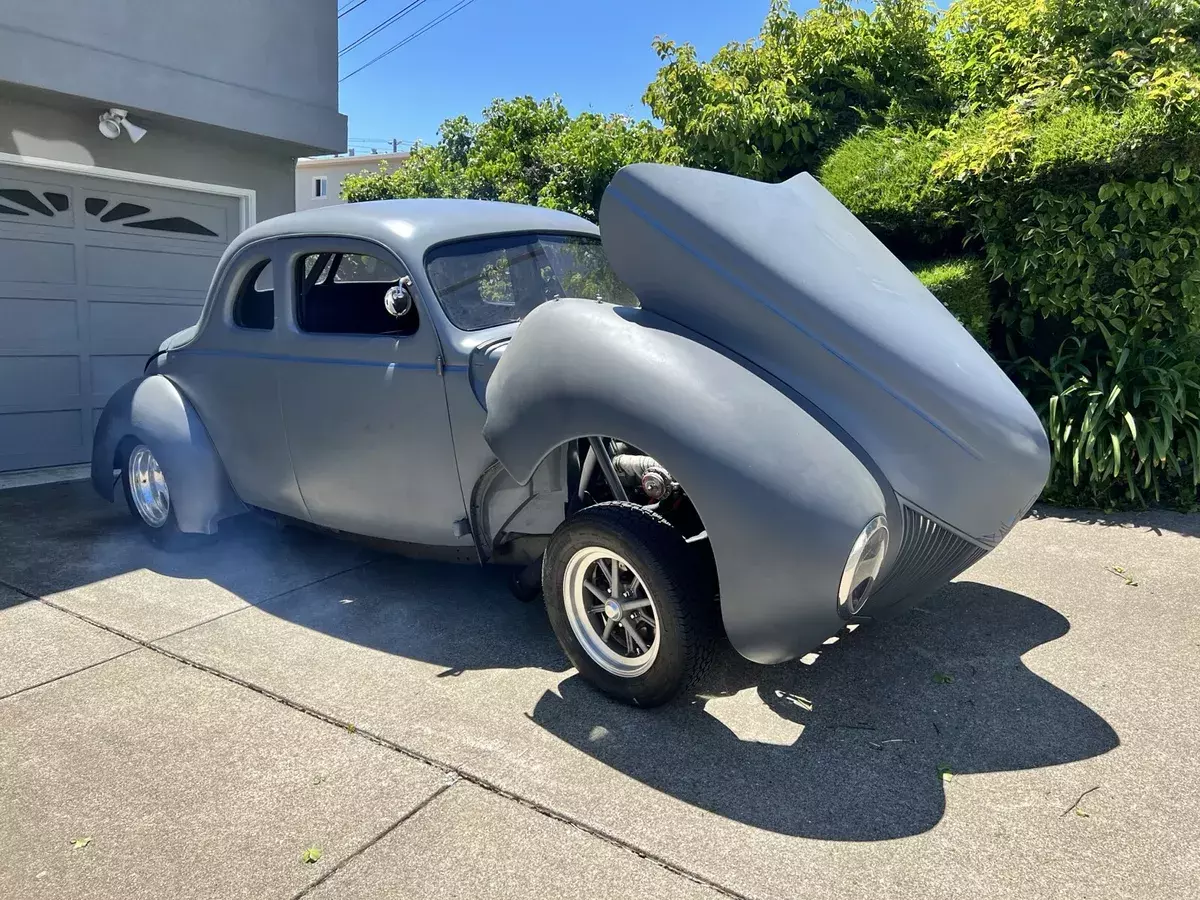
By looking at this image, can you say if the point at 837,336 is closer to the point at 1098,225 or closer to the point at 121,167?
the point at 1098,225

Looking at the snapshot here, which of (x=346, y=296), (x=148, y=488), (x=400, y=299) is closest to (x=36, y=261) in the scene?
(x=148, y=488)

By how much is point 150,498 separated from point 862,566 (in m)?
4.42

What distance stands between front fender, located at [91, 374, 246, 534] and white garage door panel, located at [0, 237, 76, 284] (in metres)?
2.90

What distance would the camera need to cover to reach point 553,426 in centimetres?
313

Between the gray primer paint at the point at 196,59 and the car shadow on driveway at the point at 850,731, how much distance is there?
648 cm

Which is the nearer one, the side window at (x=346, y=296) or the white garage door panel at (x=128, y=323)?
the side window at (x=346, y=296)

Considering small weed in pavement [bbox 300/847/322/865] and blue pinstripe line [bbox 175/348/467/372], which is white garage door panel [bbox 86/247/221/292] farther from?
small weed in pavement [bbox 300/847/322/865]

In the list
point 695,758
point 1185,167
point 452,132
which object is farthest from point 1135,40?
point 452,132

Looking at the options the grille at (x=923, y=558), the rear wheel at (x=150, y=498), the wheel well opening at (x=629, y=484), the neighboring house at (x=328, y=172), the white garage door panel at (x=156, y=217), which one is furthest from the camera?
the neighboring house at (x=328, y=172)

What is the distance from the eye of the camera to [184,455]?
15.9 ft

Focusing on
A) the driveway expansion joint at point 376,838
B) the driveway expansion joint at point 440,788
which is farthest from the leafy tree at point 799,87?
the driveway expansion joint at point 376,838

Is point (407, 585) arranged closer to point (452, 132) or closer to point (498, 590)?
point (498, 590)

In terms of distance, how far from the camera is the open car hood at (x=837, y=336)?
292 centimetres

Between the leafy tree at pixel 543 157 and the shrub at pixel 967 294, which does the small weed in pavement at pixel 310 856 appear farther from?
the leafy tree at pixel 543 157
